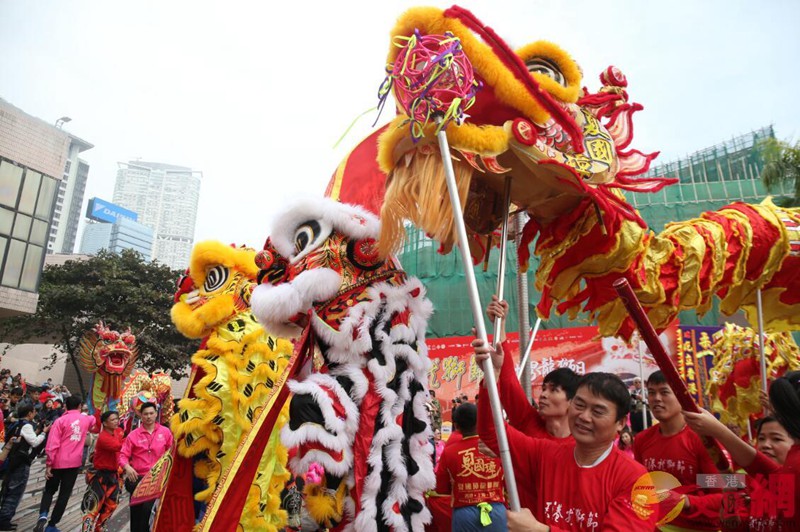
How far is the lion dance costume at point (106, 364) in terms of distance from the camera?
21.0 ft

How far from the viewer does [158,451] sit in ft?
16.9

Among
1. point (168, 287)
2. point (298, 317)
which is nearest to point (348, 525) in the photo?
point (298, 317)

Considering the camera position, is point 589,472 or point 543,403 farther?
point 543,403

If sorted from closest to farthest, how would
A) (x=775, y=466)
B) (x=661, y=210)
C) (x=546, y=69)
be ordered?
1. (x=775, y=466)
2. (x=546, y=69)
3. (x=661, y=210)

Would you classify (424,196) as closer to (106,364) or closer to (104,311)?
(106,364)

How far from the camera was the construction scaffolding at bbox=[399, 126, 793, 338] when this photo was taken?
16.8 metres

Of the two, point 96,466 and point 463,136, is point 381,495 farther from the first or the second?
point 96,466

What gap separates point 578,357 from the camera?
1406cm

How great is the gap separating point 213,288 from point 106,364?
294 cm

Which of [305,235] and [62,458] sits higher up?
[305,235]

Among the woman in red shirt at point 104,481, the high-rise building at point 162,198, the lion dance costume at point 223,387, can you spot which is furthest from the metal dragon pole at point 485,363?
the high-rise building at point 162,198

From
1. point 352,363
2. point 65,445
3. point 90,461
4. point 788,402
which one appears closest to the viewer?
point 788,402

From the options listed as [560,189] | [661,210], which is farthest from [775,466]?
[661,210]

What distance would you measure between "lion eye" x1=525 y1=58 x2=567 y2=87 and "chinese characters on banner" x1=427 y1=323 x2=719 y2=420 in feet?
27.7
